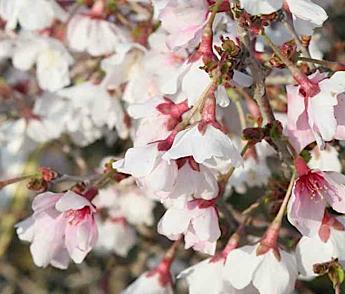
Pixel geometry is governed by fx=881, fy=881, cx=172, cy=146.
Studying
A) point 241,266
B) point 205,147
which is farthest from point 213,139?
point 241,266

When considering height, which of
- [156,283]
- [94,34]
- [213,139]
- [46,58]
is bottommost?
[156,283]

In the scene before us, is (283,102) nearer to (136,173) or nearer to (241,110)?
(241,110)

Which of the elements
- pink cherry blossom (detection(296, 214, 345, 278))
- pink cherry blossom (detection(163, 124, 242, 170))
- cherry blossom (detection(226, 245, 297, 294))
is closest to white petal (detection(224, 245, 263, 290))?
cherry blossom (detection(226, 245, 297, 294))

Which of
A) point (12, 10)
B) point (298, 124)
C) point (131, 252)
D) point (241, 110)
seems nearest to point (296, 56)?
point (298, 124)

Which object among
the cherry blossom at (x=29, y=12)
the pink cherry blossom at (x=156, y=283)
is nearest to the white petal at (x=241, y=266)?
the pink cherry blossom at (x=156, y=283)

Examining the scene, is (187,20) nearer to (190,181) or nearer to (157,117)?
(157,117)

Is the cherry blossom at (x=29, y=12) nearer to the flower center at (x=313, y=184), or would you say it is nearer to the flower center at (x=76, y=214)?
the flower center at (x=76, y=214)
